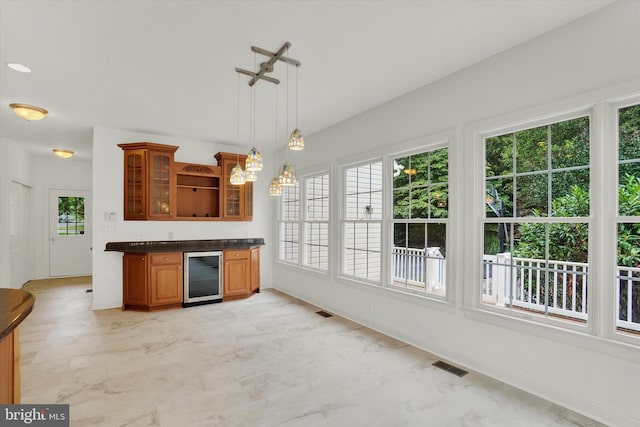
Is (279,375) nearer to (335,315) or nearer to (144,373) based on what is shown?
(144,373)

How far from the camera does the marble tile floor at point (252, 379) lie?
7.49ft

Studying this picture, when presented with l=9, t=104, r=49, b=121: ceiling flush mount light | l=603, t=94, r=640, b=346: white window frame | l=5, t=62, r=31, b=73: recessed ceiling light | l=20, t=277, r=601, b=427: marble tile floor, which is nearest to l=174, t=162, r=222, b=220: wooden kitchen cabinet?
l=9, t=104, r=49, b=121: ceiling flush mount light

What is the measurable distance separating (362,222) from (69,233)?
7.56 metres

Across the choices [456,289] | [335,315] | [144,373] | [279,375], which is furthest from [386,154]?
[144,373]

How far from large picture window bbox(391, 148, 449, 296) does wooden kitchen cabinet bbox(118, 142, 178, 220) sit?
12.6ft

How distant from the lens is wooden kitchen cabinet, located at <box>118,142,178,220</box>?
516 centimetres

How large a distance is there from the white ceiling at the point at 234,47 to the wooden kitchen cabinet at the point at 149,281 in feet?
7.24

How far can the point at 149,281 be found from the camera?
4.90m

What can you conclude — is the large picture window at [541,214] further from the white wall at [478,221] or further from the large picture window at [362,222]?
the large picture window at [362,222]

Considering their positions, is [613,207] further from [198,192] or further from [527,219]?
[198,192]

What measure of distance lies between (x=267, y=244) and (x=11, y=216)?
4.72m

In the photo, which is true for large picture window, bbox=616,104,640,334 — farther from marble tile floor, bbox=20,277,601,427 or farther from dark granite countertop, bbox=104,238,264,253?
dark granite countertop, bbox=104,238,264,253

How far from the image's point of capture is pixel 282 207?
21.6 feet

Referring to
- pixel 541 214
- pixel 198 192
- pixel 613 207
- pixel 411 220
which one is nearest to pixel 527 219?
pixel 541 214
